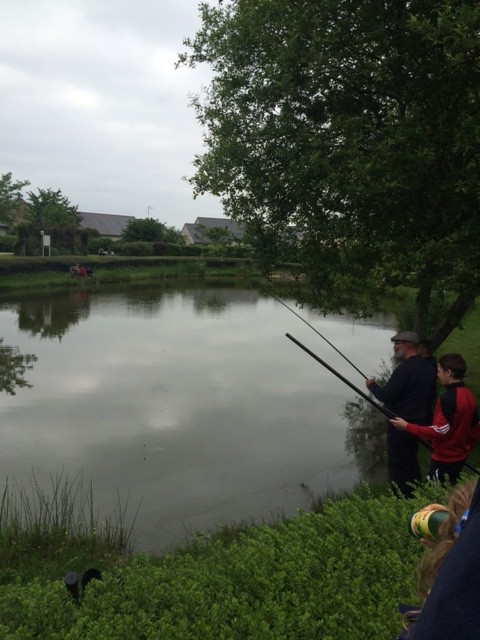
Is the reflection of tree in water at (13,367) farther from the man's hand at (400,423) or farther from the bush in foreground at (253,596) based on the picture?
the bush in foreground at (253,596)

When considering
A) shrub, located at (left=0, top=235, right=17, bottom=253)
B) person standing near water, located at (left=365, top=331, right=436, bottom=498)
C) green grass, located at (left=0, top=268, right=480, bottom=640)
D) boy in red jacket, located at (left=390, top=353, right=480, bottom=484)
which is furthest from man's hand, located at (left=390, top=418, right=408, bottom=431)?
shrub, located at (left=0, top=235, right=17, bottom=253)

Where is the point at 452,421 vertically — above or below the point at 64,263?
below

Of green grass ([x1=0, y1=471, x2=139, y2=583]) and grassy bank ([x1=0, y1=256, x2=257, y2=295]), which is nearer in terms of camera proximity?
green grass ([x1=0, y1=471, x2=139, y2=583])

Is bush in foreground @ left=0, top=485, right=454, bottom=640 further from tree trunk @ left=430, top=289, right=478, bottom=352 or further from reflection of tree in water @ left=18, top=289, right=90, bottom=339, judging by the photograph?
reflection of tree in water @ left=18, top=289, right=90, bottom=339

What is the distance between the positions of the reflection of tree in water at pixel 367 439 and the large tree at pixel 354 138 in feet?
6.67

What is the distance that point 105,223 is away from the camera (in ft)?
305

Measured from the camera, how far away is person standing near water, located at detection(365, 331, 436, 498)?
5.35 meters

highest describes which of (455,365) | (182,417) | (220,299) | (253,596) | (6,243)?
(6,243)

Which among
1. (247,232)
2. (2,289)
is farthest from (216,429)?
(2,289)

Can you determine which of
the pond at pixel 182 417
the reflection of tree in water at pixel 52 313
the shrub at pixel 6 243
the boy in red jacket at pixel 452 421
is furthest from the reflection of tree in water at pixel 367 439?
the shrub at pixel 6 243

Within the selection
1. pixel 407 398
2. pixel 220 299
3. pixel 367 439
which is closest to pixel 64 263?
pixel 220 299

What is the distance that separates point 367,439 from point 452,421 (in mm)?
4729

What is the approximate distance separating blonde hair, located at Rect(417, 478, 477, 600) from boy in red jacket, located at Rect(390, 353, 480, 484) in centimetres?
345

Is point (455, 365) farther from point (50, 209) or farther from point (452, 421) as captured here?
point (50, 209)
